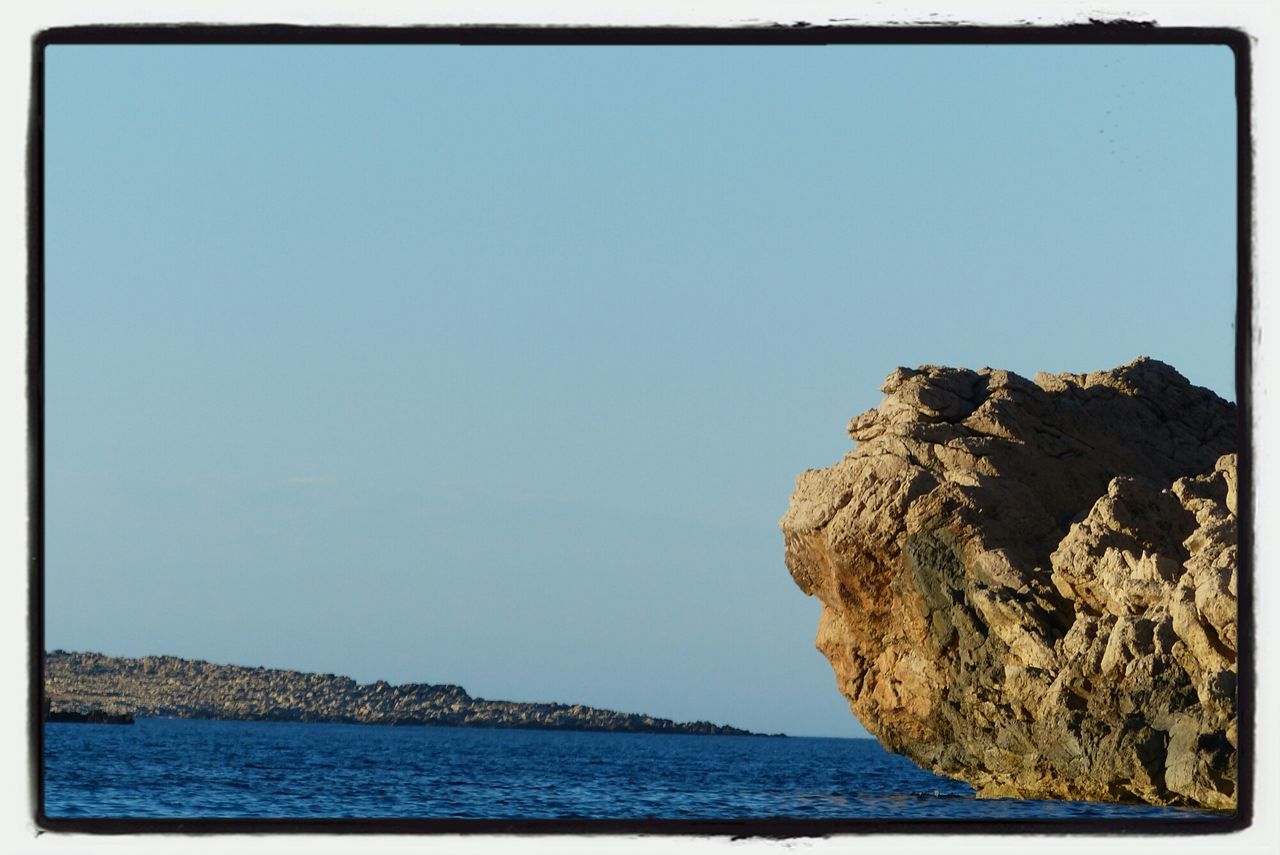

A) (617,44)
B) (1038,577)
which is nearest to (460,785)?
(1038,577)

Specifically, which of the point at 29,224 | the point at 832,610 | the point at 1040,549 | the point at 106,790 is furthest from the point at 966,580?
the point at 106,790

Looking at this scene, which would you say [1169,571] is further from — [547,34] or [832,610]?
[547,34]

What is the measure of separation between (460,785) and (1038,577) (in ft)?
90.9

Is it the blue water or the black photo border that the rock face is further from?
the black photo border

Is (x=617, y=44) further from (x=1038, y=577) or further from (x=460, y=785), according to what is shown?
(x=460, y=785)

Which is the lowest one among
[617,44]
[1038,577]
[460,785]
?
[460,785]

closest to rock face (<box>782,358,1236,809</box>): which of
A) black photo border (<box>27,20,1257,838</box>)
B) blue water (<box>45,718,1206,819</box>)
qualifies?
blue water (<box>45,718,1206,819</box>)

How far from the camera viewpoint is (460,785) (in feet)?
162

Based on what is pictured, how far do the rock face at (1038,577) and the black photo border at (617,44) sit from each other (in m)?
14.5

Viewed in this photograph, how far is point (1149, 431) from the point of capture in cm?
3097

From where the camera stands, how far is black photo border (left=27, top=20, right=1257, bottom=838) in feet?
18.7

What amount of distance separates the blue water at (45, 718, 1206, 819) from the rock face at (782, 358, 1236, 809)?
3.43ft

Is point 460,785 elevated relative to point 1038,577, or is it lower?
lower

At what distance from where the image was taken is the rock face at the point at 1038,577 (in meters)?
21.4
